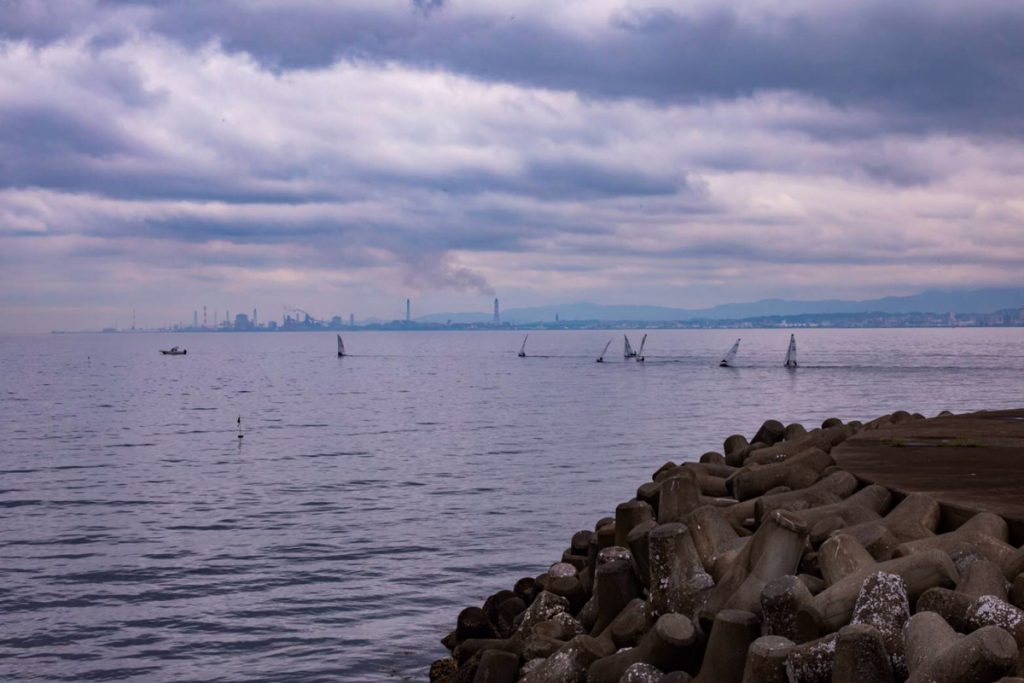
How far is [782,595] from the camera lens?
6586mm

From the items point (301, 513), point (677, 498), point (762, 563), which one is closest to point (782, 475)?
point (677, 498)

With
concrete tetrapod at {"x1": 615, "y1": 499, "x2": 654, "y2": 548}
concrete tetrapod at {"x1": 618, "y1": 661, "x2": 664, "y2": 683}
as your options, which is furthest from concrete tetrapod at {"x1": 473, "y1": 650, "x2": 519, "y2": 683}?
concrete tetrapod at {"x1": 618, "y1": 661, "x2": 664, "y2": 683}

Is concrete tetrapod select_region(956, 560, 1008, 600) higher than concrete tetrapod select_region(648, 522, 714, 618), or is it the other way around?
concrete tetrapod select_region(956, 560, 1008, 600)

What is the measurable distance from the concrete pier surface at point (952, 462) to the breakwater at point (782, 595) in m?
0.14

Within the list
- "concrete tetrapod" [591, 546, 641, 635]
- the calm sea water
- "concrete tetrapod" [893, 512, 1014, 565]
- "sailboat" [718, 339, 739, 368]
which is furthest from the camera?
"sailboat" [718, 339, 739, 368]

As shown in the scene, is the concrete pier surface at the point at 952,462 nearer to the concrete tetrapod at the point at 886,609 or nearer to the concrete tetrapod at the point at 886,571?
the concrete tetrapod at the point at 886,571

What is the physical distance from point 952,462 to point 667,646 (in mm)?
6155

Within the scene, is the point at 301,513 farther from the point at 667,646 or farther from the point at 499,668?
the point at 667,646

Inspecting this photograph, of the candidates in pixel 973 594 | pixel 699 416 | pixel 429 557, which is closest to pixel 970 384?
pixel 699 416

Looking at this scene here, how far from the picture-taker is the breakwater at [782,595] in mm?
5934

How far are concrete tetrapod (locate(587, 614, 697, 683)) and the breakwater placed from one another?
14mm

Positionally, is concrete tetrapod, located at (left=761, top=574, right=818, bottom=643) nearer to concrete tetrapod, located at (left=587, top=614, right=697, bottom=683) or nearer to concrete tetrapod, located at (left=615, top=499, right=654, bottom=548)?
concrete tetrapod, located at (left=587, top=614, right=697, bottom=683)

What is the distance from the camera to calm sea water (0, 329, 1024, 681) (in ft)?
46.8

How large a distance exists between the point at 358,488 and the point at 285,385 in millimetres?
64030
